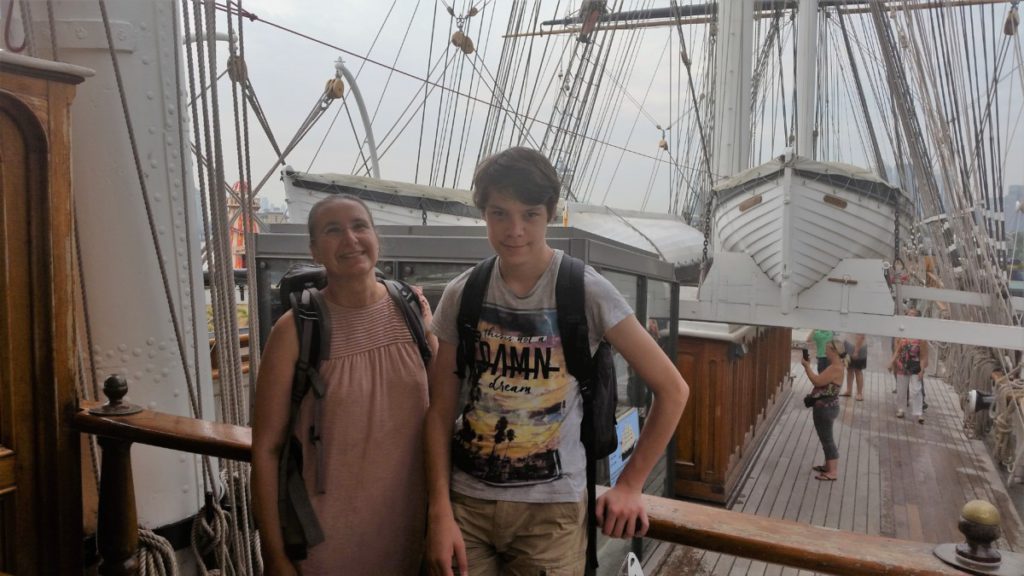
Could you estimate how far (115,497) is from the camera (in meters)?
1.76

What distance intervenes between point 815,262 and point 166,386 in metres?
7.99

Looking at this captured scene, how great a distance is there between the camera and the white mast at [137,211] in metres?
2.04

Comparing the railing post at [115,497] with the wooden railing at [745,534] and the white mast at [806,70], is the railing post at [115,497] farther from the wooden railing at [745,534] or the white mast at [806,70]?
the white mast at [806,70]

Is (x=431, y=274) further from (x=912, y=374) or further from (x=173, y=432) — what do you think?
(x=912, y=374)

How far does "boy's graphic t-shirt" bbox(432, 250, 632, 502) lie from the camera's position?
1.13 meters

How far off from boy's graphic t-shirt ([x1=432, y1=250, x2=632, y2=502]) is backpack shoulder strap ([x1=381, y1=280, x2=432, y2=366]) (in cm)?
18

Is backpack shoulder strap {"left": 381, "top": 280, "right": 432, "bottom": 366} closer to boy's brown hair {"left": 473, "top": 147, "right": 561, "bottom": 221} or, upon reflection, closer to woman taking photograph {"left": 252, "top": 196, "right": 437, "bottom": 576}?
woman taking photograph {"left": 252, "top": 196, "right": 437, "bottom": 576}

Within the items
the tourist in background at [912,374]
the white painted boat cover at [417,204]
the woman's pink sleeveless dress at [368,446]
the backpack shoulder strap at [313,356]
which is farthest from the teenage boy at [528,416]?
the tourist in background at [912,374]

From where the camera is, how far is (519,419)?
44.9 inches

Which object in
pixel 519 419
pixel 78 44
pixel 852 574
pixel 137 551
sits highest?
pixel 78 44

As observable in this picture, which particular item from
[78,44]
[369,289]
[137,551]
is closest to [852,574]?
[369,289]

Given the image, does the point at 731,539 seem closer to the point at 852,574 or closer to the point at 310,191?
the point at 852,574

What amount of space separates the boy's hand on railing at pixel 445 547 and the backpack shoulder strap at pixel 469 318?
0.25 metres

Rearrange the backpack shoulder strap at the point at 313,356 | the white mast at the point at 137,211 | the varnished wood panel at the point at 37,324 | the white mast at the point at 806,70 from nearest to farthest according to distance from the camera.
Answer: the backpack shoulder strap at the point at 313,356 → the varnished wood panel at the point at 37,324 → the white mast at the point at 137,211 → the white mast at the point at 806,70
